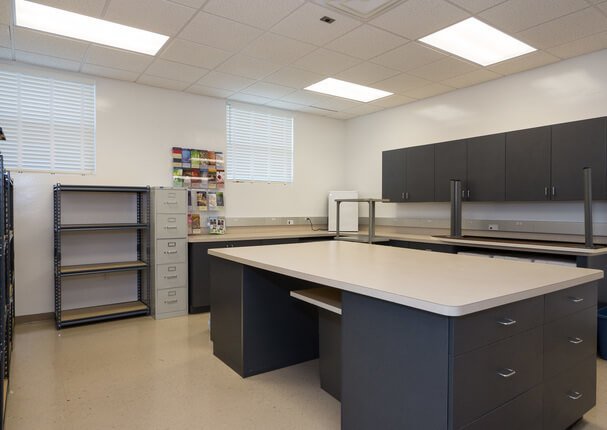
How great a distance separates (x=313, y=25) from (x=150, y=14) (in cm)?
130

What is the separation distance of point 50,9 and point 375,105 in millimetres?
4078

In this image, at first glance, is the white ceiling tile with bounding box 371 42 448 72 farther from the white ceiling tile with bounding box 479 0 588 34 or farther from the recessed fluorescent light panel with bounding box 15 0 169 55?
the recessed fluorescent light panel with bounding box 15 0 169 55

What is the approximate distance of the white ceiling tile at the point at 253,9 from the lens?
2.88m

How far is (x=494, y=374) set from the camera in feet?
5.09

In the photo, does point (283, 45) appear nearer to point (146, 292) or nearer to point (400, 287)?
point (400, 287)

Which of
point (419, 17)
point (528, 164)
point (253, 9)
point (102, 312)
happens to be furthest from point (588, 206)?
point (102, 312)

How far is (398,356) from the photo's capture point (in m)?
1.60

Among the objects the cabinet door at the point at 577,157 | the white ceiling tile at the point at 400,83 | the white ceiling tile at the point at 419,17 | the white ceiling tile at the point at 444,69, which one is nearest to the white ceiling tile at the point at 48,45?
the white ceiling tile at the point at 419,17

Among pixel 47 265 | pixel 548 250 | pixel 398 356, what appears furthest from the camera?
pixel 47 265

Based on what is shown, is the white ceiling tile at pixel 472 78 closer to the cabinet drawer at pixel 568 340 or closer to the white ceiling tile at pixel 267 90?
the white ceiling tile at pixel 267 90

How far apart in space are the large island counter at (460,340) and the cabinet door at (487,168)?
2160 millimetres

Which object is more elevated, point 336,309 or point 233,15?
point 233,15

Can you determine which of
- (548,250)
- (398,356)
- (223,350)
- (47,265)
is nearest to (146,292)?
(47,265)

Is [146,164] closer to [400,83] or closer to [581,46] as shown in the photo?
[400,83]
